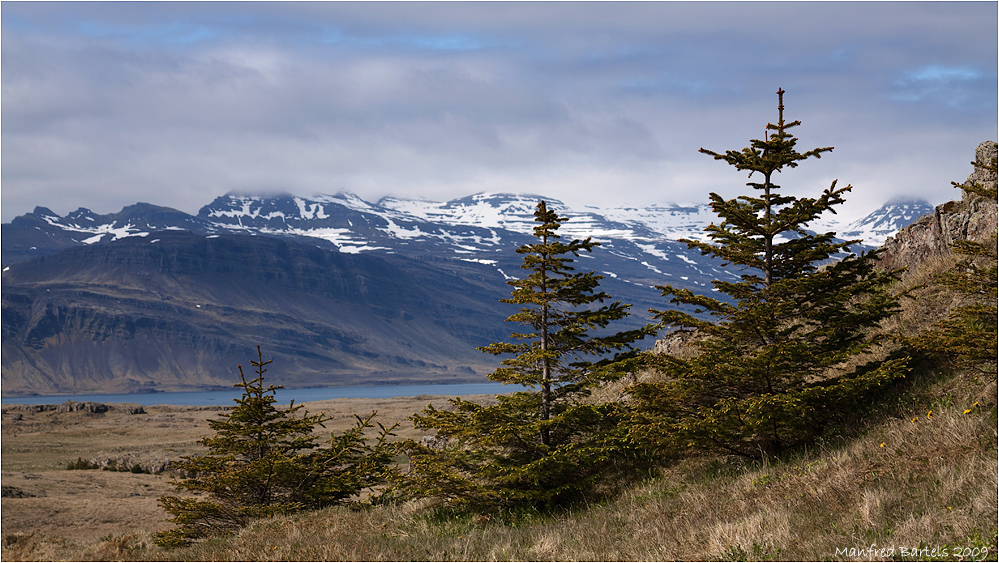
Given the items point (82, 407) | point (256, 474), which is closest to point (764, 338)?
point (256, 474)

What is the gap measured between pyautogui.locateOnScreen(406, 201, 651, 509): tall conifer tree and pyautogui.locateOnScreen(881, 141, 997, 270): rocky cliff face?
12.0m

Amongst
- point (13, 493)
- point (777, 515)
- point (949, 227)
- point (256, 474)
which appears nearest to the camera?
point (777, 515)

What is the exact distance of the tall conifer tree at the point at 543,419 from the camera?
53.5ft

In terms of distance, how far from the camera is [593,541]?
470 inches

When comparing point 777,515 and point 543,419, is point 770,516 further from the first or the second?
point 543,419

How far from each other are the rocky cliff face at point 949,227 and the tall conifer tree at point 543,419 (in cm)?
1199

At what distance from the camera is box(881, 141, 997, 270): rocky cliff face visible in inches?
899

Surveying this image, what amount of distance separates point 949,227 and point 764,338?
523 inches

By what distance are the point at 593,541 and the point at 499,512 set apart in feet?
16.8

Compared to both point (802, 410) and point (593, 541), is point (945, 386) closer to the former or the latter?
point (802, 410)

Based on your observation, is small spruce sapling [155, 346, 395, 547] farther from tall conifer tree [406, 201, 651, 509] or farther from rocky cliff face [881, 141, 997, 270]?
rocky cliff face [881, 141, 997, 270]

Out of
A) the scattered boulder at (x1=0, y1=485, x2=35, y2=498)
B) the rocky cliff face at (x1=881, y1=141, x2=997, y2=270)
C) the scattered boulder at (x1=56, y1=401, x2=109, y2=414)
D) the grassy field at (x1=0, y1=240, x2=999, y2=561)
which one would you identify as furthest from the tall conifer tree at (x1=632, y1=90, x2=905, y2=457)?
the scattered boulder at (x1=56, y1=401, x2=109, y2=414)

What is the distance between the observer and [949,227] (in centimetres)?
2475

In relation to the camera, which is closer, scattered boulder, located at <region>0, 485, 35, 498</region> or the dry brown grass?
the dry brown grass
